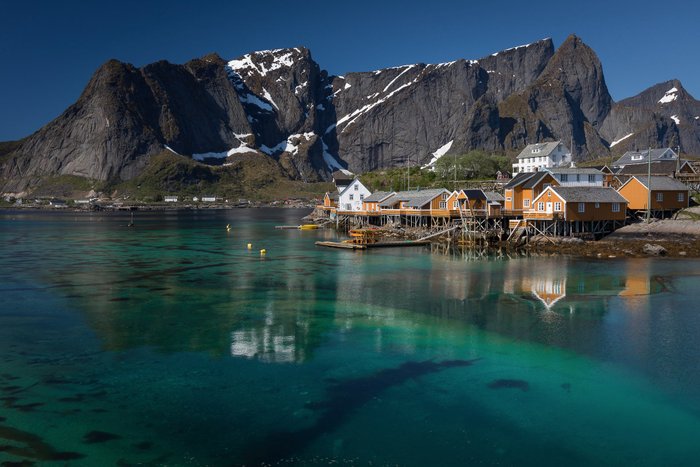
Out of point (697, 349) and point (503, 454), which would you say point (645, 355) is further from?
point (503, 454)

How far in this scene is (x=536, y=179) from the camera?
203 feet

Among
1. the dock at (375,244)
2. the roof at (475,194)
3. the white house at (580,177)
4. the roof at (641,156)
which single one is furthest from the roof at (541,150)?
the dock at (375,244)

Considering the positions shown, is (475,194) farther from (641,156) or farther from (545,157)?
(545,157)

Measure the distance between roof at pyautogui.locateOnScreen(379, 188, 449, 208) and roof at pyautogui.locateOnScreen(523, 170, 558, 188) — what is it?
448 inches

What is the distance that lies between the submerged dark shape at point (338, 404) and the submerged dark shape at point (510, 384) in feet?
5.99

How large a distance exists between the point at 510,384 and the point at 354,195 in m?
78.4

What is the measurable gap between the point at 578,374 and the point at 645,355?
155 inches

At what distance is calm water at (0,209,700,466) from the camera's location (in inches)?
533

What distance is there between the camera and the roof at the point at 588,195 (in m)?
55.5

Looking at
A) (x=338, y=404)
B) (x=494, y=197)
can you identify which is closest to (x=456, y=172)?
(x=494, y=197)

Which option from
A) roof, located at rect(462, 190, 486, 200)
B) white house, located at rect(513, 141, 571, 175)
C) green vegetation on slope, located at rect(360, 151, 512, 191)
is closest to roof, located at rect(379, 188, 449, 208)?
roof, located at rect(462, 190, 486, 200)

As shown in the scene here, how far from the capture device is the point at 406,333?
23.3 meters

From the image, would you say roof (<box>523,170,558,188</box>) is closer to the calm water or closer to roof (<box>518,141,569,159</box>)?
the calm water

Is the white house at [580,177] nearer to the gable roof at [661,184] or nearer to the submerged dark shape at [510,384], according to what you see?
the gable roof at [661,184]
